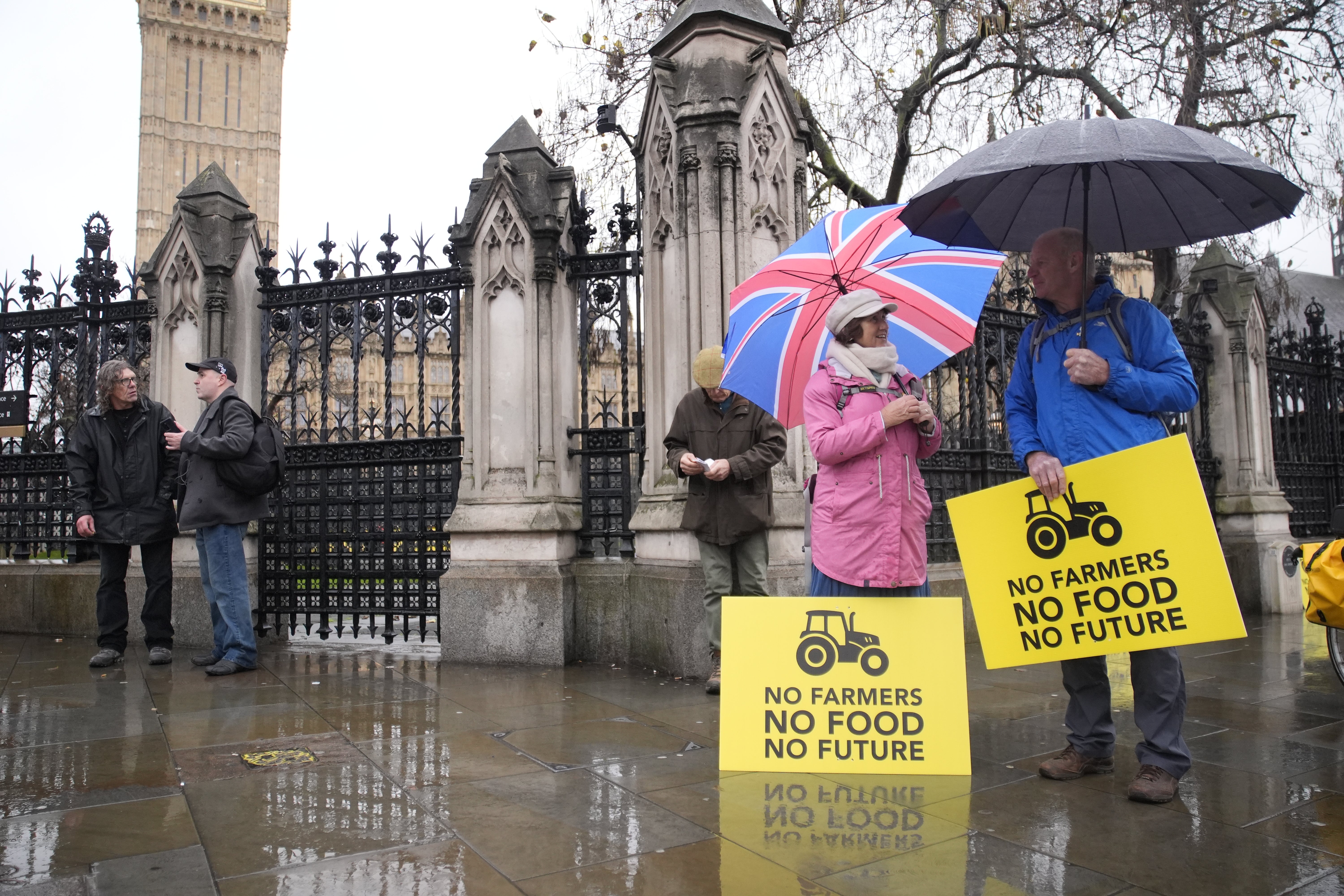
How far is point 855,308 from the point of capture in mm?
3664

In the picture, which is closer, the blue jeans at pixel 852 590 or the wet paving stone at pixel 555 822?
the wet paving stone at pixel 555 822

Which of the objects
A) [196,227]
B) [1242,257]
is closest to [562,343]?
[196,227]

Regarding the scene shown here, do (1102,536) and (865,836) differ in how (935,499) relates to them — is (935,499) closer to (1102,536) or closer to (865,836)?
(1102,536)

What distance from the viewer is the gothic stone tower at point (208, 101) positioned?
77625 millimetres

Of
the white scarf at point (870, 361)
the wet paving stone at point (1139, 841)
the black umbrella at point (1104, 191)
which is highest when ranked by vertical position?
the black umbrella at point (1104, 191)

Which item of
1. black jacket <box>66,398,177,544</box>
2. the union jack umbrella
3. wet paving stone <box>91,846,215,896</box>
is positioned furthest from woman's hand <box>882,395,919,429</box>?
black jacket <box>66,398,177,544</box>

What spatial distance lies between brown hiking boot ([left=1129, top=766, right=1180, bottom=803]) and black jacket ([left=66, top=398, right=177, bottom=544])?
6.40 metres

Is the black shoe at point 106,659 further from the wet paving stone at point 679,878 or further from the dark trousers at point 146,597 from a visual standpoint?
the wet paving stone at point 679,878

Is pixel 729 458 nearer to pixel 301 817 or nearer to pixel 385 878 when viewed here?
pixel 301 817

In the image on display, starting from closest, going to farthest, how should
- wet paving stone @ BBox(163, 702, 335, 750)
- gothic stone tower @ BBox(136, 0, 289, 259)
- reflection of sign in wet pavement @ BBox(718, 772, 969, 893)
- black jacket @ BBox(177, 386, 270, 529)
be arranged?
reflection of sign in wet pavement @ BBox(718, 772, 969, 893) < wet paving stone @ BBox(163, 702, 335, 750) < black jacket @ BBox(177, 386, 270, 529) < gothic stone tower @ BBox(136, 0, 289, 259)

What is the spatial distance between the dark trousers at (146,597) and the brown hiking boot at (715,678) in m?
4.08

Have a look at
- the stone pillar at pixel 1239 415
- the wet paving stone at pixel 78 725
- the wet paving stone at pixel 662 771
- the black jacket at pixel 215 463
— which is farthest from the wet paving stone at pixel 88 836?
the stone pillar at pixel 1239 415

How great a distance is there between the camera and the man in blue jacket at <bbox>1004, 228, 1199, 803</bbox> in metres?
3.42

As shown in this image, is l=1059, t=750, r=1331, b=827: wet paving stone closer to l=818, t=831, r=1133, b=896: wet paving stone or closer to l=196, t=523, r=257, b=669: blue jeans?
l=818, t=831, r=1133, b=896: wet paving stone
